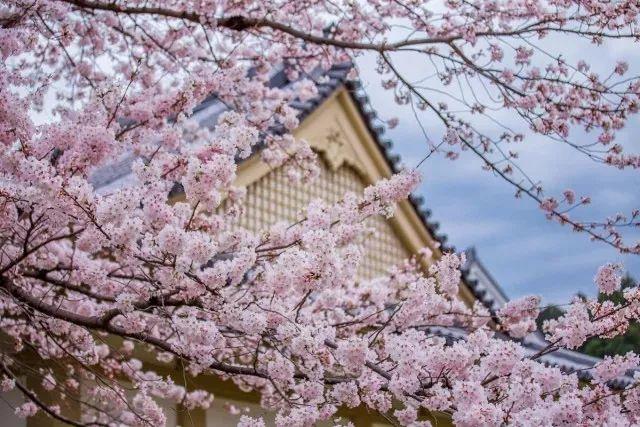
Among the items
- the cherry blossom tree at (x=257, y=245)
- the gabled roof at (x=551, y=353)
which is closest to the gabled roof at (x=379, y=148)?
the gabled roof at (x=551, y=353)

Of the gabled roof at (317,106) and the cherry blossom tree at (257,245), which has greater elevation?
the gabled roof at (317,106)

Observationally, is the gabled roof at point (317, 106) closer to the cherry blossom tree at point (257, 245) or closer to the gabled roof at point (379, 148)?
the gabled roof at point (379, 148)

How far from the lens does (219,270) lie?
A: 3627 mm

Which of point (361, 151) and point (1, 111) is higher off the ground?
point (361, 151)

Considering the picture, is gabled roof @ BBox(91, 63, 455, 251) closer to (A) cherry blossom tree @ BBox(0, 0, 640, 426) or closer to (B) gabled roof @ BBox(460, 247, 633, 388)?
(B) gabled roof @ BBox(460, 247, 633, 388)

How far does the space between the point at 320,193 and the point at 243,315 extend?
6.59m

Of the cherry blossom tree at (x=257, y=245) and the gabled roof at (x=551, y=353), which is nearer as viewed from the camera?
the cherry blossom tree at (x=257, y=245)

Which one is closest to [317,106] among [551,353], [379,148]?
[379,148]

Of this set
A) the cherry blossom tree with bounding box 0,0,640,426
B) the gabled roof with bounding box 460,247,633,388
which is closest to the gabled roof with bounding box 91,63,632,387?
the gabled roof with bounding box 460,247,633,388

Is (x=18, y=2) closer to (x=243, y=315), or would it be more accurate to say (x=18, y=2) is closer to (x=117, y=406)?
(x=243, y=315)

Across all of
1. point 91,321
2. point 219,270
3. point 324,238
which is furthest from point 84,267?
point 324,238

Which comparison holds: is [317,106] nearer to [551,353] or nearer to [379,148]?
[379,148]

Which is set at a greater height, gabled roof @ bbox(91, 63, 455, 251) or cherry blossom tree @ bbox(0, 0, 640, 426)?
gabled roof @ bbox(91, 63, 455, 251)

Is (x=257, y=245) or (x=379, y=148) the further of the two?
(x=379, y=148)
